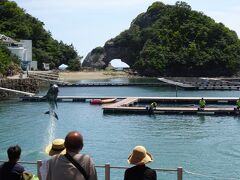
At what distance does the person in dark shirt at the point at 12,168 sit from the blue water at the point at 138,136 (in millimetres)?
12461

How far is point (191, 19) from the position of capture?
121m

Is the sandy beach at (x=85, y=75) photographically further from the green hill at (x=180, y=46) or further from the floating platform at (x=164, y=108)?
the floating platform at (x=164, y=108)

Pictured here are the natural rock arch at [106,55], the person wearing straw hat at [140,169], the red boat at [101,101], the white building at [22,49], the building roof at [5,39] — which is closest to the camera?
the person wearing straw hat at [140,169]

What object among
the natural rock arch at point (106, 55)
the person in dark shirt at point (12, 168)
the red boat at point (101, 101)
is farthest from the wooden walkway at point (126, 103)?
the natural rock arch at point (106, 55)

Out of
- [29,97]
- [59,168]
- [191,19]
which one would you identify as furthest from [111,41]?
[59,168]

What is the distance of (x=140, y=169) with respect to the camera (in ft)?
20.5

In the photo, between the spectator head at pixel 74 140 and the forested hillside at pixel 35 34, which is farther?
the forested hillside at pixel 35 34

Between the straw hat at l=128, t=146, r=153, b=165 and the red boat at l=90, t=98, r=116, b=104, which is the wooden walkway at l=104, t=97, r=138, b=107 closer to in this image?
the red boat at l=90, t=98, r=116, b=104

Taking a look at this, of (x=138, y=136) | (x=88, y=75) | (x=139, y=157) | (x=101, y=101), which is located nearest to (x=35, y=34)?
(x=88, y=75)

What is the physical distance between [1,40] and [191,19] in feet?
183

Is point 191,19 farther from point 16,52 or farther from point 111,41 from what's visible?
point 16,52

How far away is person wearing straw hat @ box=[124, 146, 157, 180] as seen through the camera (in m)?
6.16

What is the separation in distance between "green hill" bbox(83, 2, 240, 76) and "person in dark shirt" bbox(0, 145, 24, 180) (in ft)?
352

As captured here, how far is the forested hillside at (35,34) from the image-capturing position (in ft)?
322
